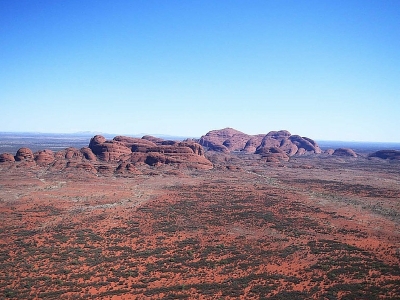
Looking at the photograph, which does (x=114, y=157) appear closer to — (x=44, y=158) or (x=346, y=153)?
(x=44, y=158)

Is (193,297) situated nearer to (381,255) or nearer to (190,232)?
(190,232)

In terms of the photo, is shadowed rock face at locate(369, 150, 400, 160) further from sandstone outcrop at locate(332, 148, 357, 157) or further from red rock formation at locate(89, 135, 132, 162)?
red rock formation at locate(89, 135, 132, 162)

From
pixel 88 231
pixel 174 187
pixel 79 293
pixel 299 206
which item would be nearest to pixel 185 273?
pixel 79 293

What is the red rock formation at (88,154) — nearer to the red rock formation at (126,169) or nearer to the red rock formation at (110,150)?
the red rock formation at (110,150)

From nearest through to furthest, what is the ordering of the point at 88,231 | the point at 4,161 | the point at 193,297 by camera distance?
the point at 193,297
the point at 88,231
the point at 4,161

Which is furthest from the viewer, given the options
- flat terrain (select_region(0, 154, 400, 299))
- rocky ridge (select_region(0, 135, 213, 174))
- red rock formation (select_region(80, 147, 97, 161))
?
red rock formation (select_region(80, 147, 97, 161))

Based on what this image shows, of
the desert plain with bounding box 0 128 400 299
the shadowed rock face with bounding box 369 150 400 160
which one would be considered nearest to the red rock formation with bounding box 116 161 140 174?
the desert plain with bounding box 0 128 400 299

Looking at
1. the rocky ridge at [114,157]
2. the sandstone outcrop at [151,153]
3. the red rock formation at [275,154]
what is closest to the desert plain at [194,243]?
the rocky ridge at [114,157]
